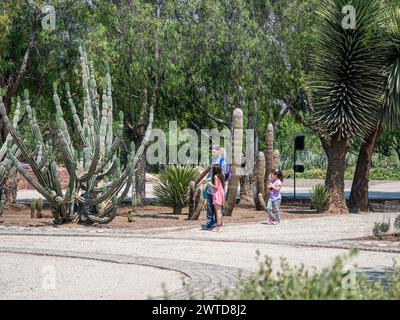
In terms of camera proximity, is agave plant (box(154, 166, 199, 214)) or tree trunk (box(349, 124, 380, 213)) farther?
tree trunk (box(349, 124, 380, 213))

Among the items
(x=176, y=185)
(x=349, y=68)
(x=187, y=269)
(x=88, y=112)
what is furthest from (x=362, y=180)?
(x=187, y=269)

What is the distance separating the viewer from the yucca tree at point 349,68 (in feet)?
→ 82.4

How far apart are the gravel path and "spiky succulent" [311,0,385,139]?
4.62 m

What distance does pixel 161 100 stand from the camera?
110ft

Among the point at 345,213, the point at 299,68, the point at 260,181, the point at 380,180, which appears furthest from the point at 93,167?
the point at 380,180

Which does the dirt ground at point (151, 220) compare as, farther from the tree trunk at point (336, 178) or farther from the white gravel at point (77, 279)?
the white gravel at point (77, 279)

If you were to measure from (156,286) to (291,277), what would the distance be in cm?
432

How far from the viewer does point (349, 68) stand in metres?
25.4

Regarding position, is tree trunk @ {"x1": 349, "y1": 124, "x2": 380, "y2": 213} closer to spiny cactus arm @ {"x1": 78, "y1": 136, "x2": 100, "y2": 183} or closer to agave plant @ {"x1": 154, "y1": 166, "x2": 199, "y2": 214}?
agave plant @ {"x1": 154, "y1": 166, "x2": 199, "y2": 214}

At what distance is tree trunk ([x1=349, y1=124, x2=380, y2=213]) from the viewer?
94.6ft

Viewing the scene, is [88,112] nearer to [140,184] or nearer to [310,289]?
[140,184]

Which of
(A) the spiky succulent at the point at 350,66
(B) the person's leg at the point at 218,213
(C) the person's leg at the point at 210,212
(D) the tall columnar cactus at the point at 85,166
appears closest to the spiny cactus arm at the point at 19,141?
(D) the tall columnar cactus at the point at 85,166

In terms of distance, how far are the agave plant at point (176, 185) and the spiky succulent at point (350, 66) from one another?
413 centimetres

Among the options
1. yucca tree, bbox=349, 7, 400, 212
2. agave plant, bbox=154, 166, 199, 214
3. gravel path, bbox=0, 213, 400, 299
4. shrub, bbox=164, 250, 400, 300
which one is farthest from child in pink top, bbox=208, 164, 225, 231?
shrub, bbox=164, 250, 400, 300
